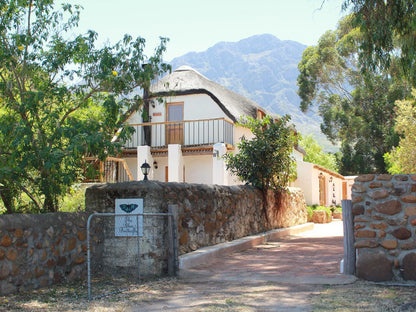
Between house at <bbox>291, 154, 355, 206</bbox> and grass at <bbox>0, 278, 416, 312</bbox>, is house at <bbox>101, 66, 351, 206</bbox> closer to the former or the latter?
house at <bbox>291, 154, 355, 206</bbox>

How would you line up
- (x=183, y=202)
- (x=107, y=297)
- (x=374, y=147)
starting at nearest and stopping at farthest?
(x=107, y=297)
(x=183, y=202)
(x=374, y=147)

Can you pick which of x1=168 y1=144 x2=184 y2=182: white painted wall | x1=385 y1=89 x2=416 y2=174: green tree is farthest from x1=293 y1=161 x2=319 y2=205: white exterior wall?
x1=168 y1=144 x2=184 y2=182: white painted wall

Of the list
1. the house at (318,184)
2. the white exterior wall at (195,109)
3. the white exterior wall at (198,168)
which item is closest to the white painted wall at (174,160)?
the white exterior wall at (198,168)

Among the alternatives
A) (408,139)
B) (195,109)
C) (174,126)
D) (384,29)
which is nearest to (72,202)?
(384,29)

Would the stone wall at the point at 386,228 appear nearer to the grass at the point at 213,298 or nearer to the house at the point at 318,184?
the grass at the point at 213,298

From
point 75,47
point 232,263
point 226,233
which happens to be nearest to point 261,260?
point 232,263

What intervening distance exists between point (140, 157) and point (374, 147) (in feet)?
69.7

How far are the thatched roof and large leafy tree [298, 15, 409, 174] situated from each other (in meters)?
12.3

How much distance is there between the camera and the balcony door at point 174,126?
2120 cm

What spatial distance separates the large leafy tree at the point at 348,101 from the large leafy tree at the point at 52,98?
26.1 m

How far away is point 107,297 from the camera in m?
5.94

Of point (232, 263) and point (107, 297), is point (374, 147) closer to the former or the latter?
point (232, 263)

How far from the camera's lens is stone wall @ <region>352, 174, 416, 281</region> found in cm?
664

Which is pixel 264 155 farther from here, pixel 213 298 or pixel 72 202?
pixel 213 298
